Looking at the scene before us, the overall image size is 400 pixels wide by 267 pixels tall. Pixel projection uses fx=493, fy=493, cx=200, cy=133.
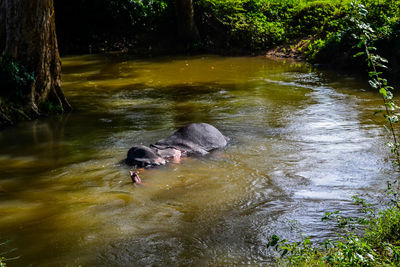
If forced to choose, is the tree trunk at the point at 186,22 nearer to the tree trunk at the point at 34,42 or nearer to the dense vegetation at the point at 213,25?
the dense vegetation at the point at 213,25

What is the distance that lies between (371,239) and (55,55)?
8.38 meters

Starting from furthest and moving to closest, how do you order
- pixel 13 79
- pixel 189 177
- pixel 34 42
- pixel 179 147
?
1. pixel 34 42
2. pixel 13 79
3. pixel 179 147
4. pixel 189 177

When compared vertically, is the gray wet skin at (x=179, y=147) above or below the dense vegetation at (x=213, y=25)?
below

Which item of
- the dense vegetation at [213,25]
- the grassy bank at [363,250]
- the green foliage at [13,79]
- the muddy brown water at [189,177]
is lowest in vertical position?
the muddy brown water at [189,177]

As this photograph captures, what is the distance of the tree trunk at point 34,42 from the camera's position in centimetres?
998

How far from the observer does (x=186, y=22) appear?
A: 1961 cm

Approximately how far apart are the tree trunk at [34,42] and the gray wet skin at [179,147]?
3981 mm

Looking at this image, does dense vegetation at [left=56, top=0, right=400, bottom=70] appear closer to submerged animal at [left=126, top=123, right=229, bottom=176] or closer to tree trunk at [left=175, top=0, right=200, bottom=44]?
tree trunk at [left=175, top=0, right=200, bottom=44]

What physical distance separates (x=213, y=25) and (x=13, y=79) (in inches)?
448

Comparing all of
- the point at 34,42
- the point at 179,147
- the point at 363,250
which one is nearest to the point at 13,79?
the point at 34,42

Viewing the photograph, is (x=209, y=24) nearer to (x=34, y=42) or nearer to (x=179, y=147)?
(x=34, y=42)

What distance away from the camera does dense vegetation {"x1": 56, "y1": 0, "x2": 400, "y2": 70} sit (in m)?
18.0

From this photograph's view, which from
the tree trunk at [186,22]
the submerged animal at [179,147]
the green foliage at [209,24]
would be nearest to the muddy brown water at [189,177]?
the submerged animal at [179,147]

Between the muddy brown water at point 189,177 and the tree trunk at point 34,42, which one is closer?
the muddy brown water at point 189,177
